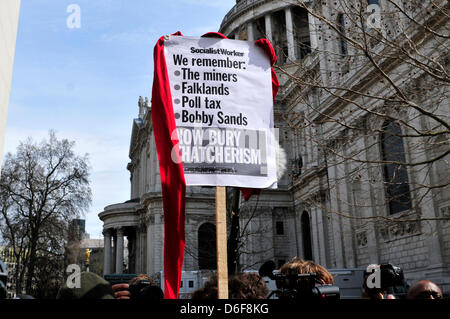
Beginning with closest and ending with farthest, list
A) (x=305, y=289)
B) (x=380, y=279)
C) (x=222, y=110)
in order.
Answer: (x=305, y=289)
(x=380, y=279)
(x=222, y=110)

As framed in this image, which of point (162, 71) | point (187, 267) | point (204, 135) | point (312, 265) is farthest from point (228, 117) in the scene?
point (187, 267)

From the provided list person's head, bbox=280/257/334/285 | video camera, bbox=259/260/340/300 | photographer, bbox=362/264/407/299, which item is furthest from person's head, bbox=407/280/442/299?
person's head, bbox=280/257/334/285

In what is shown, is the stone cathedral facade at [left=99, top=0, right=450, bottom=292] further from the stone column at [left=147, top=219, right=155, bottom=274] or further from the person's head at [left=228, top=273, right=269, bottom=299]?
the person's head at [left=228, top=273, right=269, bottom=299]

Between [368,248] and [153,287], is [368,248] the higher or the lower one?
the higher one

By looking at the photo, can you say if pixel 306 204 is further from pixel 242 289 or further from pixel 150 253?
pixel 242 289

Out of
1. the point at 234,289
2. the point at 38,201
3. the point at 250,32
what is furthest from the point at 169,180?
the point at 250,32

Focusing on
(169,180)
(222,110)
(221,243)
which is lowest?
(221,243)

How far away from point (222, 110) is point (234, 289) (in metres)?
2.37

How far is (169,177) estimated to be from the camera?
4.82m

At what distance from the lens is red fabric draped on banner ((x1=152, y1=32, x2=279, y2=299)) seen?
15.1 ft

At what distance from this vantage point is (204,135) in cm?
505

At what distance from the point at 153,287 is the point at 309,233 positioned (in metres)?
38.9

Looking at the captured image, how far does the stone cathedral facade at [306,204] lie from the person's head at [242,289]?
6.79 meters
